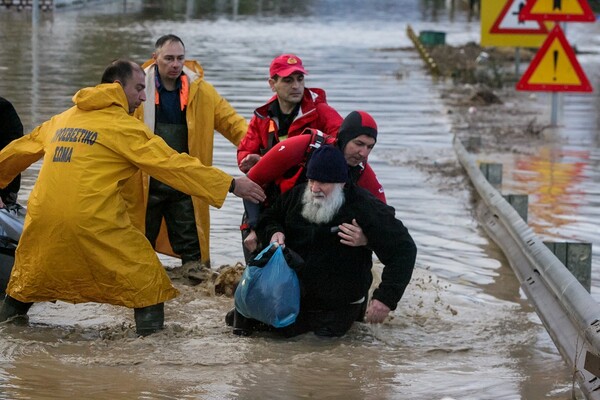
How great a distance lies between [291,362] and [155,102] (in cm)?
293

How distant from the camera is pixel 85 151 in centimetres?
813

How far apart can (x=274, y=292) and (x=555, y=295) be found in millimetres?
1592

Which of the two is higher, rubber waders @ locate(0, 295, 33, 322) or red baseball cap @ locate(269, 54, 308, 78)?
red baseball cap @ locate(269, 54, 308, 78)

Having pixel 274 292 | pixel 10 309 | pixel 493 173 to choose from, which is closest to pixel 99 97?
pixel 10 309

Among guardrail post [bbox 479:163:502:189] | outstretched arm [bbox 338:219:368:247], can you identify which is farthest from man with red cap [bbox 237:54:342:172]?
guardrail post [bbox 479:163:502:189]

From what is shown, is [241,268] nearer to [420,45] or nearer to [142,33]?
[420,45]

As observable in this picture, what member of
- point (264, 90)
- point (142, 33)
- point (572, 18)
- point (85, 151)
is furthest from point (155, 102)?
point (142, 33)

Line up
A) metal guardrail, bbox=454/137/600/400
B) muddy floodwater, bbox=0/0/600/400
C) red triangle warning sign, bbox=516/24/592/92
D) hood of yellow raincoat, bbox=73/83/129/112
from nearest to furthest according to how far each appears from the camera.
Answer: metal guardrail, bbox=454/137/600/400, muddy floodwater, bbox=0/0/600/400, hood of yellow raincoat, bbox=73/83/129/112, red triangle warning sign, bbox=516/24/592/92

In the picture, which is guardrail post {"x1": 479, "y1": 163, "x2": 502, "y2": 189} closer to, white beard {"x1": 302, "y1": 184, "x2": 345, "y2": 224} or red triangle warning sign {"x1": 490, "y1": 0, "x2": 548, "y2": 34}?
white beard {"x1": 302, "y1": 184, "x2": 345, "y2": 224}

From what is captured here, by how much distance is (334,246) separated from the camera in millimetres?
8102

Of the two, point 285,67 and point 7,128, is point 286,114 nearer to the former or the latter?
point 285,67

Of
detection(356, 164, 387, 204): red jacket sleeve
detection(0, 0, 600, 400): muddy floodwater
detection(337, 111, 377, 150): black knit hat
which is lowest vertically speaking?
detection(0, 0, 600, 400): muddy floodwater

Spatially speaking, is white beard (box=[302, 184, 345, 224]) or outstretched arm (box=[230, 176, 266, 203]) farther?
outstretched arm (box=[230, 176, 266, 203])

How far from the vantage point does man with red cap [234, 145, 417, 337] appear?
311 inches
